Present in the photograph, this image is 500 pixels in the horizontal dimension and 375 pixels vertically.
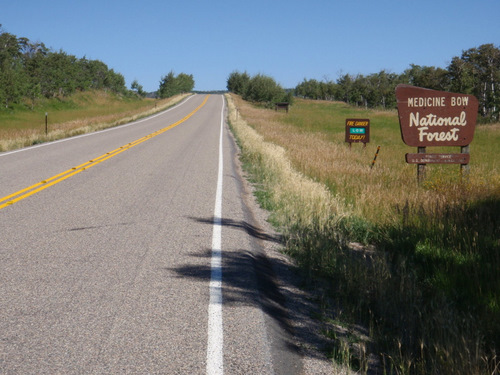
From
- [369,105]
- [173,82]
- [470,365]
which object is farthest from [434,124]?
[173,82]

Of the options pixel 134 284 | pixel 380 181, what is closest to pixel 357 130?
pixel 380 181

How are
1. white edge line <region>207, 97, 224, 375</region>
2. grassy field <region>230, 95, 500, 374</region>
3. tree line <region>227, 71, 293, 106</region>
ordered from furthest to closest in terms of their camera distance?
1. tree line <region>227, 71, 293, 106</region>
2. grassy field <region>230, 95, 500, 374</region>
3. white edge line <region>207, 97, 224, 375</region>

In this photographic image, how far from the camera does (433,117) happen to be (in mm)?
10578

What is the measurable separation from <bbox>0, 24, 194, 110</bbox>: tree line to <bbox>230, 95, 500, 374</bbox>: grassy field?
48.0 metres

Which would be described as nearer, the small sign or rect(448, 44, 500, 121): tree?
the small sign

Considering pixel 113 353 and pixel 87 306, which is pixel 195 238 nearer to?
pixel 87 306

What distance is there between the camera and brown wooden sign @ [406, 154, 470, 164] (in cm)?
1068

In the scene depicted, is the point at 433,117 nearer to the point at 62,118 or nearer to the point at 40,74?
the point at 62,118

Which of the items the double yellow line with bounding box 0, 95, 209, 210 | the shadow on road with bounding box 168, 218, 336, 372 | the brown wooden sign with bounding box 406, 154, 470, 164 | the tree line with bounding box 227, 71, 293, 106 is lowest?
the shadow on road with bounding box 168, 218, 336, 372

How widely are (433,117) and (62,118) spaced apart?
45112 mm

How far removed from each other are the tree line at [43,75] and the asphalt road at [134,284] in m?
46.2

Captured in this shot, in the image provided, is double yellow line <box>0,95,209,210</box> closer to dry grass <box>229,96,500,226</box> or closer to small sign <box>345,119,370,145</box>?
dry grass <box>229,96,500,226</box>

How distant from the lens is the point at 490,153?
67.9ft

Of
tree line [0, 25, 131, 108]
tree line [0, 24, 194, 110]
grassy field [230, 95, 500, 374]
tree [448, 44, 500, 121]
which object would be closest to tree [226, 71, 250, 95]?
tree line [0, 24, 194, 110]
